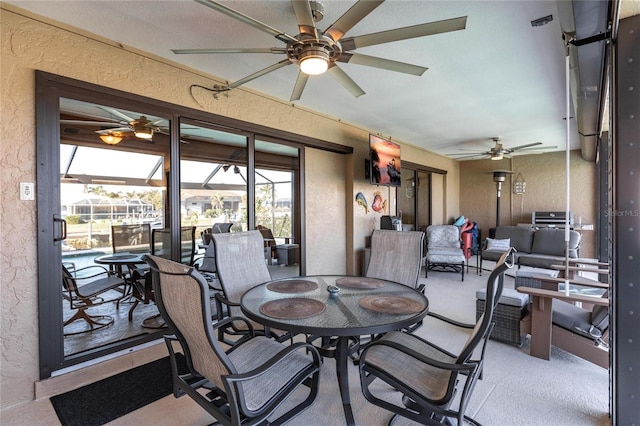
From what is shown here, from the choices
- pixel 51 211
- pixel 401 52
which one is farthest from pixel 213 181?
pixel 401 52

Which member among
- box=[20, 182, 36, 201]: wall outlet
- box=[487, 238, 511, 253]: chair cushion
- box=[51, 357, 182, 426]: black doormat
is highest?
box=[20, 182, 36, 201]: wall outlet

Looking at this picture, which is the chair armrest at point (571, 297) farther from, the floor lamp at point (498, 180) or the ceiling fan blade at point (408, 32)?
the floor lamp at point (498, 180)

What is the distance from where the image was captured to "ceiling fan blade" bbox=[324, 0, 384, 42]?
5.12 ft

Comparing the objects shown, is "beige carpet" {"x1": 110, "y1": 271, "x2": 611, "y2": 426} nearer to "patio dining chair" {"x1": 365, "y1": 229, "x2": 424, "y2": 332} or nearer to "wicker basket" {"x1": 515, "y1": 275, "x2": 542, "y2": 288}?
"patio dining chair" {"x1": 365, "y1": 229, "x2": 424, "y2": 332}

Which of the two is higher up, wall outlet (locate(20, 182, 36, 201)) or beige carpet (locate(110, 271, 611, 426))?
wall outlet (locate(20, 182, 36, 201))

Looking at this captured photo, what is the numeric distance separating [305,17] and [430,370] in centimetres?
210

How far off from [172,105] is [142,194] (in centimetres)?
109

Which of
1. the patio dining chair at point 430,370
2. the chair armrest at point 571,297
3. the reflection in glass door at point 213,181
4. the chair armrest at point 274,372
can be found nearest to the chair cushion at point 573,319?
the chair armrest at point 571,297

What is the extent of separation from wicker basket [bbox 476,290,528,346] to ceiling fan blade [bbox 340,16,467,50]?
2.48m

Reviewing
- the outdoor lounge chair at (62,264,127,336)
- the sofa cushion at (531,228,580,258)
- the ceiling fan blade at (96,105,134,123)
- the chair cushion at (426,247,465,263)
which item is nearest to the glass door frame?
the ceiling fan blade at (96,105,134,123)

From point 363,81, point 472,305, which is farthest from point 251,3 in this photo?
point 472,305

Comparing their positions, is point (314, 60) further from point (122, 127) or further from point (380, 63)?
point (122, 127)

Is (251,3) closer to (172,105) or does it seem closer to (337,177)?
(172,105)

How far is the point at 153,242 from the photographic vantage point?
3357mm
